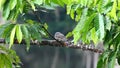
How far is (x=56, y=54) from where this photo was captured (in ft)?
15.2

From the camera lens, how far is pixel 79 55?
450 centimetres

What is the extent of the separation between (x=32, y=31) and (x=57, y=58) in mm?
3682

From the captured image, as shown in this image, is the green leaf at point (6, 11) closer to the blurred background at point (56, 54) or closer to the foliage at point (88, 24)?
the foliage at point (88, 24)

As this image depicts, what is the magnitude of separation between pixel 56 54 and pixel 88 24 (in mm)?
3861

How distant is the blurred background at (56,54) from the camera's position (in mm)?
4251

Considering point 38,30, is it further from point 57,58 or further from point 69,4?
point 57,58

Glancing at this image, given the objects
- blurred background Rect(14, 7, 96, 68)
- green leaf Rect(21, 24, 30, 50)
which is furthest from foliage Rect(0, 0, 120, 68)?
blurred background Rect(14, 7, 96, 68)

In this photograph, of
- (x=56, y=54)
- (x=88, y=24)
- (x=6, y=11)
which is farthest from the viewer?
(x=56, y=54)

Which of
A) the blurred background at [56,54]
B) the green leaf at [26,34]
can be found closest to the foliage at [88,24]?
the green leaf at [26,34]

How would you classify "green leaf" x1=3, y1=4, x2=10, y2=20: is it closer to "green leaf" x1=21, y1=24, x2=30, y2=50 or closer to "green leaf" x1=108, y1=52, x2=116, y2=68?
"green leaf" x1=21, y1=24, x2=30, y2=50

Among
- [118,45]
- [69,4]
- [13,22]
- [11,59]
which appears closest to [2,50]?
[11,59]

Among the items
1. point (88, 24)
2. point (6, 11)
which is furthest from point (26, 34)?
point (88, 24)

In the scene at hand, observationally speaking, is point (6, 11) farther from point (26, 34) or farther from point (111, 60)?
point (111, 60)

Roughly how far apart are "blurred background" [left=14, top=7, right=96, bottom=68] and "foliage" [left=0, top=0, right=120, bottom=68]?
311cm
